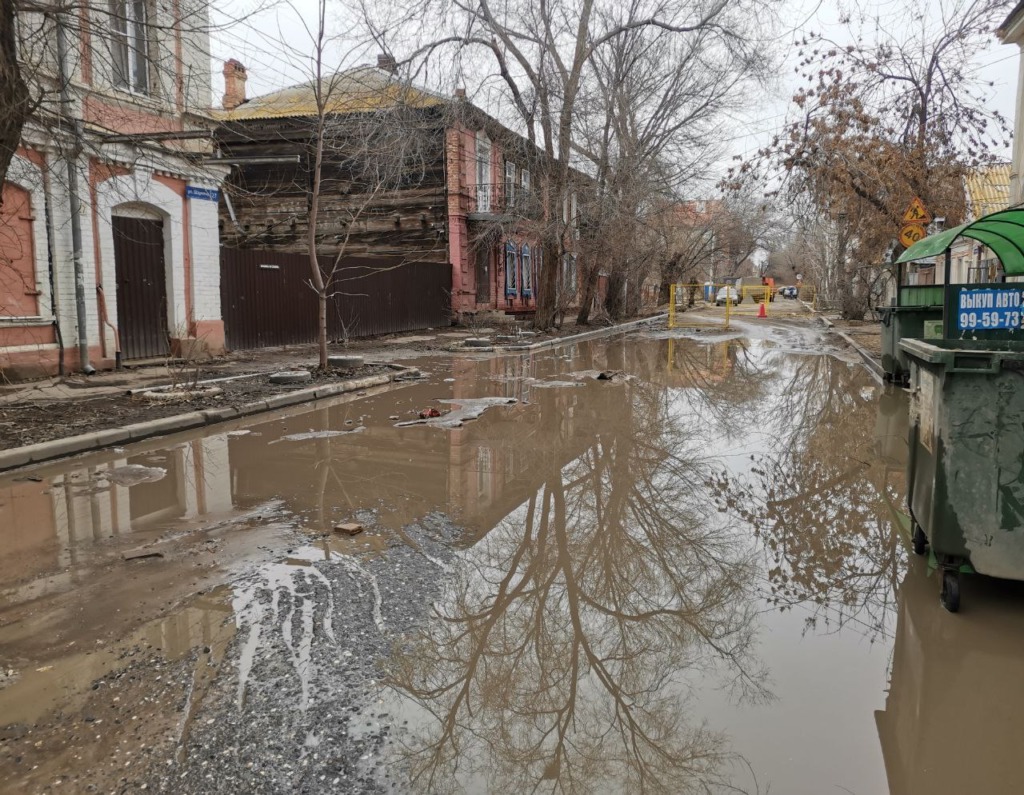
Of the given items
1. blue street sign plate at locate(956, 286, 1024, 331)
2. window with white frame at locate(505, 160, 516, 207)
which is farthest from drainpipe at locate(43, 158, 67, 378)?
window with white frame at locate(505, 160, 516, 207)

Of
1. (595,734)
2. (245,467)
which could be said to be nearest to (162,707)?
(595,734)

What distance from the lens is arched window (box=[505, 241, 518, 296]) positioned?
3040cm

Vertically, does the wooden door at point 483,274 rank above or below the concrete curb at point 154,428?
above

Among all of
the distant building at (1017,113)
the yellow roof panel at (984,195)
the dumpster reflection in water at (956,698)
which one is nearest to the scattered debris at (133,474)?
the dumpster reflection in water at (956,698)

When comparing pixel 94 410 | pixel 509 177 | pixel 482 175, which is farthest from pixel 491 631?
pixel 509 177

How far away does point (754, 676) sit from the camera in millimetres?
3410

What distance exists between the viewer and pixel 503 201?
28.8 meters

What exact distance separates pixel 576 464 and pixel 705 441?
6.16ft

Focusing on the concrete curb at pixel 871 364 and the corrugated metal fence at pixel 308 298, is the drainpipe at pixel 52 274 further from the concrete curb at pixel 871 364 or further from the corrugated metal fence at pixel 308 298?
the concrete curb at pixel 871 364

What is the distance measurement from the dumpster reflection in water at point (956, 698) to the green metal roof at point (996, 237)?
257 centimetres

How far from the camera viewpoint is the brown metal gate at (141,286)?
13969mm

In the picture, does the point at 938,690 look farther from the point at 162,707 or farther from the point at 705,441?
the point at 705,441

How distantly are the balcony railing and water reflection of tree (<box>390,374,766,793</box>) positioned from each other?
17.9m

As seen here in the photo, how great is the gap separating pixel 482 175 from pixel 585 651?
26775 millimetres
